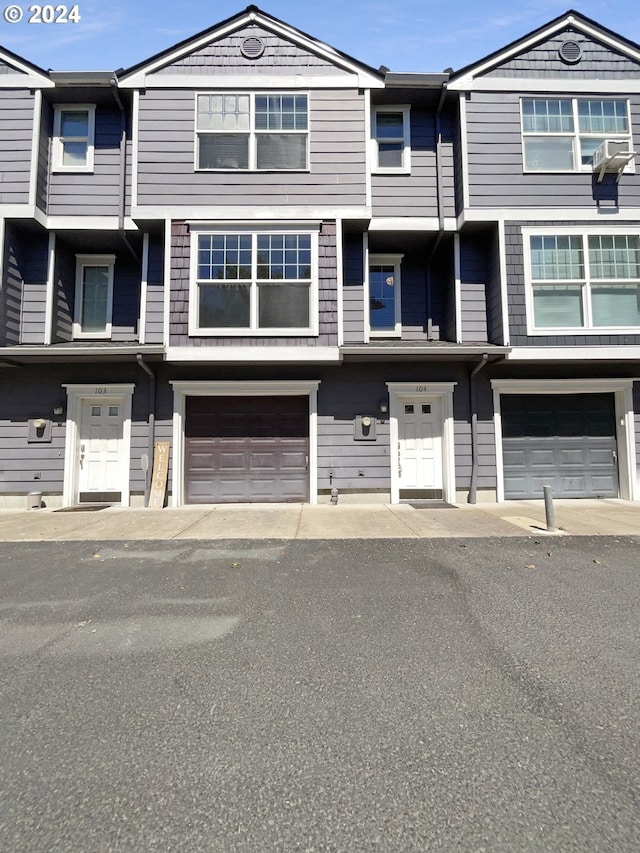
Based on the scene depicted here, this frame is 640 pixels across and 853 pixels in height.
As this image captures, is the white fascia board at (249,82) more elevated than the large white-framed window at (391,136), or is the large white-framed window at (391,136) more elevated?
the white fascia board at (249,82)

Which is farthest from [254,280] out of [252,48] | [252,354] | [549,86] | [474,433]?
[549,86]

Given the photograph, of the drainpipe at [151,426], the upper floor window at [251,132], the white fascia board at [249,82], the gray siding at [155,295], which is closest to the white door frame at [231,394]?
the drainpipe at [151,426]

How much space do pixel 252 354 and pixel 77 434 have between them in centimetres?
431

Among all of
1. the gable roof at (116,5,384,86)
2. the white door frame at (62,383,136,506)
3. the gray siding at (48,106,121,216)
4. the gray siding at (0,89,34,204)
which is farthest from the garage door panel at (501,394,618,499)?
the gray siding at (0,89,34,204)

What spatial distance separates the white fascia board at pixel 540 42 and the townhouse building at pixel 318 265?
0.14 feet

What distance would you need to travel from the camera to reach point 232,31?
9.22m

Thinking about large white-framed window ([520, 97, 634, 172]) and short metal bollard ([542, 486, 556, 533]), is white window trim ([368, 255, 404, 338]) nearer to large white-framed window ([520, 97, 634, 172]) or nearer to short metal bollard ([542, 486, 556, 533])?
large white-framed window ([520, 97, 634, 172])

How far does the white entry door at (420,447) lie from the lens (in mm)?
9359

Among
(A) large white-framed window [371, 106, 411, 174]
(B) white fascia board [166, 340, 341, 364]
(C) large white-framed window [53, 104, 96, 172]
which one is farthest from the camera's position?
(A) large white-framed window [371, 106, 411, 174]

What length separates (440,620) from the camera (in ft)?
11.2

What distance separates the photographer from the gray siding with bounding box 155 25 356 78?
9156mm

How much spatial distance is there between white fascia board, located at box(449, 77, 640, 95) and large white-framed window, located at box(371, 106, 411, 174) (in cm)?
116

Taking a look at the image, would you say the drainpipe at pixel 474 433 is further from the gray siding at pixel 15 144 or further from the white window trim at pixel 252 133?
the gray siding at pixel 15 144

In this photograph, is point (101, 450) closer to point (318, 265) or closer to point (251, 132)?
point (318, 265)
